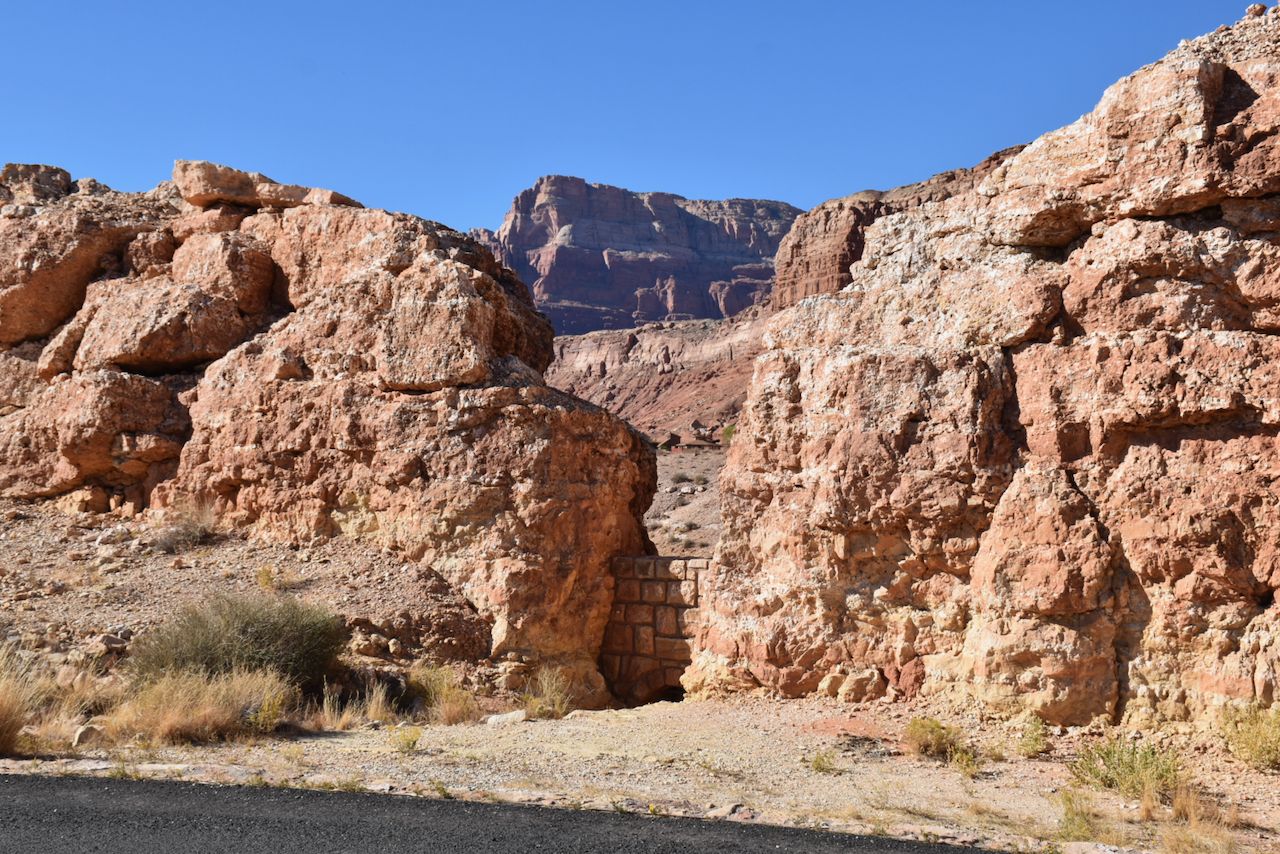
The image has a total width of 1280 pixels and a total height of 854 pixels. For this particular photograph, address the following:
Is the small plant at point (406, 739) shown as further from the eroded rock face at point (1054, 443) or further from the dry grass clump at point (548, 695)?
the eroded rock face at point (1054, 443)

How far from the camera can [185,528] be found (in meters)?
11.1

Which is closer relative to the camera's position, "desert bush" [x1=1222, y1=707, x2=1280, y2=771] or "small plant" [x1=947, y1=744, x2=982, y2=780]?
"desert bush" [x1=1222, y1=707, x2=1280, y2=771]

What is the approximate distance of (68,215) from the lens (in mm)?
13453

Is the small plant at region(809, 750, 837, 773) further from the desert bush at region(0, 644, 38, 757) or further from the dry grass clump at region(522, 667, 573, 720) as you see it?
the desert bush at region(0, 644, 38, 757)

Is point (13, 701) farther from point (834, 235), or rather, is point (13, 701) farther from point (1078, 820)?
point (834, 235)

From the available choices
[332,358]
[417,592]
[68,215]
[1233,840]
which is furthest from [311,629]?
[68,215]

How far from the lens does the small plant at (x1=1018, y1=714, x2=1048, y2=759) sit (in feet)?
23.6

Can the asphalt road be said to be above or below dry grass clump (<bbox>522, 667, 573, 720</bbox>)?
below

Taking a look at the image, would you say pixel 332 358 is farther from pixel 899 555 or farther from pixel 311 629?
pixel 899 555

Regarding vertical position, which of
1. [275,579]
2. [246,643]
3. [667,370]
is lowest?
[246,643]

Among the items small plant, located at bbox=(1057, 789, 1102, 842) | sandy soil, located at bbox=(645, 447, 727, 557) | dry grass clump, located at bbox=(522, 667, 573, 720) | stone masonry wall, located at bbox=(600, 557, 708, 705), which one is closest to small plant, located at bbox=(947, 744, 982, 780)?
small plant, located at bbox=(1057, 789, 1102, 842)

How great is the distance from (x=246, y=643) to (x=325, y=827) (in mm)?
3387

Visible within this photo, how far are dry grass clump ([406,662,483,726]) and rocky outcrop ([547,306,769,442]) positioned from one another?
130 ft

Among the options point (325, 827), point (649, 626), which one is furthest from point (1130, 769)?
point (649, 626)
